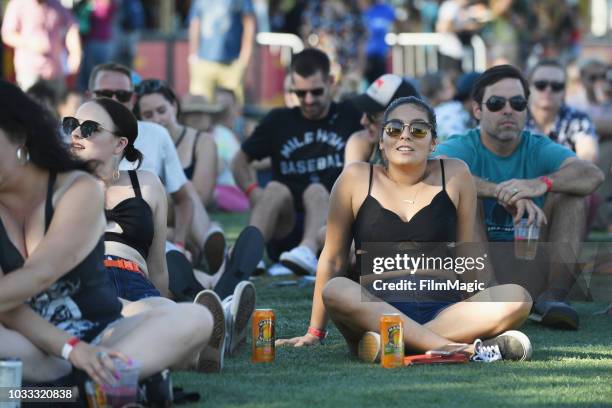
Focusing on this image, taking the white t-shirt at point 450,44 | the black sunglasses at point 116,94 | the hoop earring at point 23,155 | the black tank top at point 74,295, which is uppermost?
the white t-shirt at point 450,44

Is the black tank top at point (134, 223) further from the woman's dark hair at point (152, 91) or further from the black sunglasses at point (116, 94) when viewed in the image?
the woman's dark hair at point (152, 91)

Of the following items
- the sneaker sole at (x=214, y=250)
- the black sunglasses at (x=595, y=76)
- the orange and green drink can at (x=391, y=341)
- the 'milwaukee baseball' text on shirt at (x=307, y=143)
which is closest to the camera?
the orange and green drink can at (x=391, y=341)

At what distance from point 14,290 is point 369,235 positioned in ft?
7.04

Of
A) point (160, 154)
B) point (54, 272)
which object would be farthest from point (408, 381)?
point (160, 154)

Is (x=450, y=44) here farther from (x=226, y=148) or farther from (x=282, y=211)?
(x=282, y=211)

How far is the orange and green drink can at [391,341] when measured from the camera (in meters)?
6.08

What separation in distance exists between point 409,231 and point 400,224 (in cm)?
6

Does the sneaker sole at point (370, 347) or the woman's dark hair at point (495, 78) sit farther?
the woman's dark hair at point (495, 78)

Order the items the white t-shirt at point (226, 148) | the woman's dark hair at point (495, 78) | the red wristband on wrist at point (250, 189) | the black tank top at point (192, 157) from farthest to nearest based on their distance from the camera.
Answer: the white t-shirt at point (226, 148) → the red wristband on wrist at point (250, 189) → the black tank top at point (192, 157) → the woman's dark hair at point (495, 78)

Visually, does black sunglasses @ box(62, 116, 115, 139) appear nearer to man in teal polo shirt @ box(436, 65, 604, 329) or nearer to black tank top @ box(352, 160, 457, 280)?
black tank top @ box(352, 160, 457, 280)

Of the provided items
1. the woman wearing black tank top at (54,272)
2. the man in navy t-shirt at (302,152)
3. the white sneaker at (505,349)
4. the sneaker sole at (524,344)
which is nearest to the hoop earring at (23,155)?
the woman wearing black tank top at (54,272)

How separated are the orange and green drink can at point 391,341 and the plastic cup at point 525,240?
196cm

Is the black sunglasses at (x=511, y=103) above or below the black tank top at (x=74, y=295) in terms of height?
above

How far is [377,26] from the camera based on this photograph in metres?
19.8
